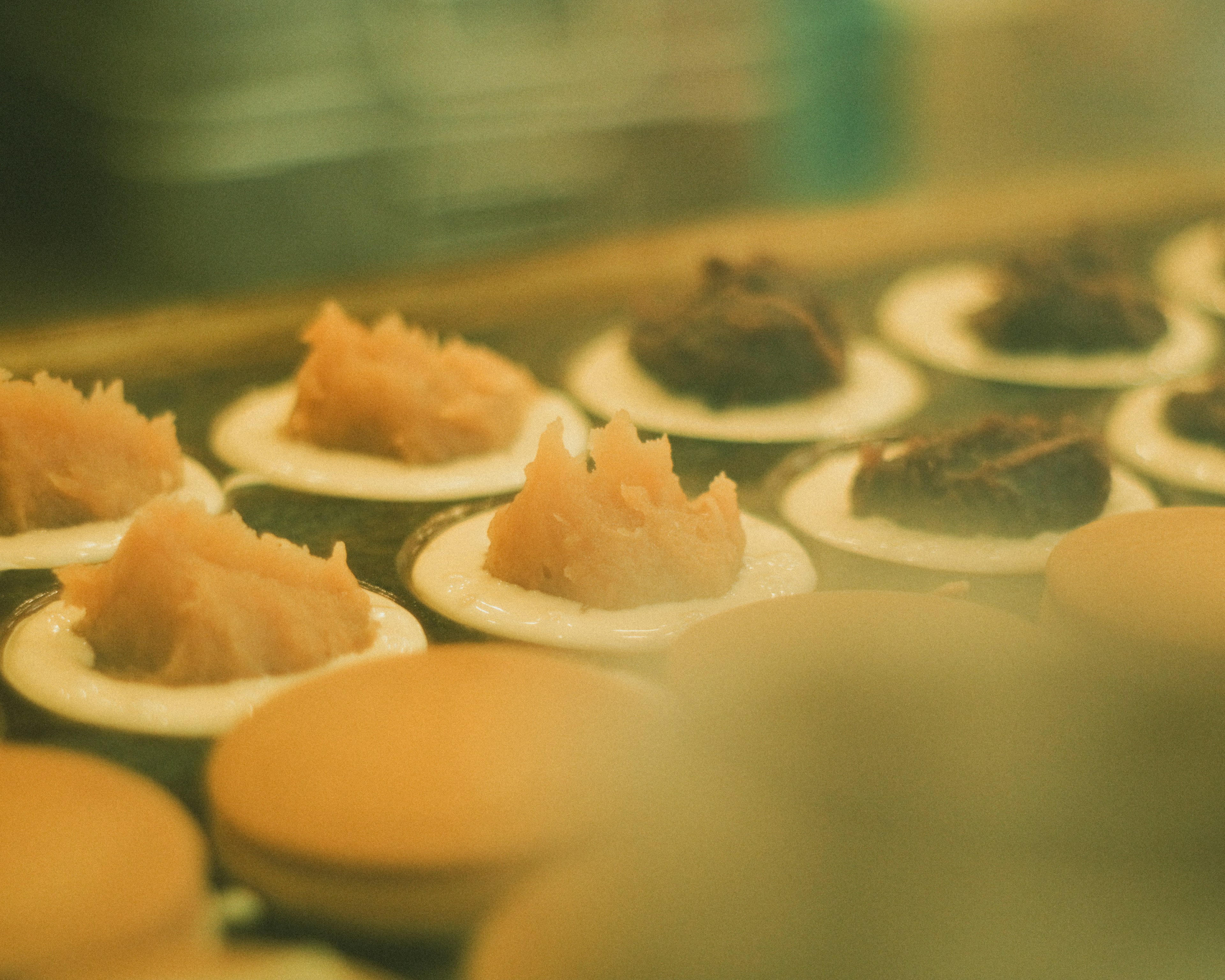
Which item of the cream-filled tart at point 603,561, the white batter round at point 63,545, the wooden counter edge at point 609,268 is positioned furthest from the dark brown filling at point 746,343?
the white batter round at point 63,545

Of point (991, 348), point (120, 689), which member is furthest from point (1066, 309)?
point (120, 689)

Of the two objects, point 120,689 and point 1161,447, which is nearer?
point 120,689

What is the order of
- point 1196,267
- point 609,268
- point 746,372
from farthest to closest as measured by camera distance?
point 1196,267
point 609,268
point 746,372

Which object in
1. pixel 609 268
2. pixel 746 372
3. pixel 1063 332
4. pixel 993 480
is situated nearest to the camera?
pixel 993 480

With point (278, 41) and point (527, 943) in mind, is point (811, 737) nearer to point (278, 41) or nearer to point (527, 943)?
point (527, 943)

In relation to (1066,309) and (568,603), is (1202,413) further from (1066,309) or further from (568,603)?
(568,603)

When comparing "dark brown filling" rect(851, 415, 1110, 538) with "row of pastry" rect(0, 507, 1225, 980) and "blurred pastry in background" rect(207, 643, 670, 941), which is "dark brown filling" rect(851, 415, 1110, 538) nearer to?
"row of pastry" rect(0, 507, 1225, 980)

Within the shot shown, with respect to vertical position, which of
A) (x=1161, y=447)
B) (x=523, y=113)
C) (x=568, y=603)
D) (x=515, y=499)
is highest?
(x=523, y=113)
